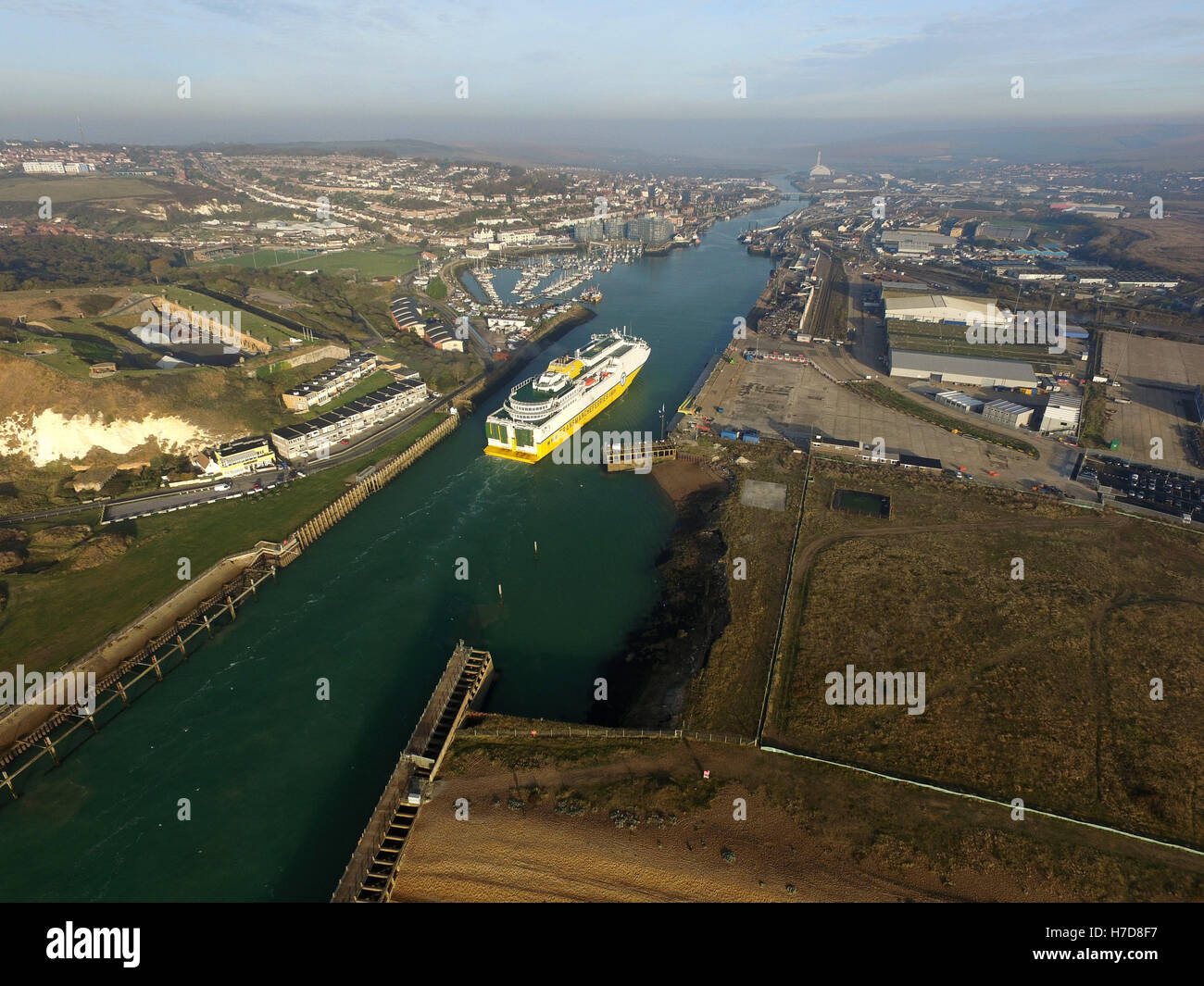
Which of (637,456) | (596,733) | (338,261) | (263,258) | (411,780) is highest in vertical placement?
(263,258)

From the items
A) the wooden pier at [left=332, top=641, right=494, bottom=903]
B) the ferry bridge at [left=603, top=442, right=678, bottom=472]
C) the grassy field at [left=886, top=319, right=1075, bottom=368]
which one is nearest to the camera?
the wooden pier at [left=332, top=641, right=494, bottom=903]

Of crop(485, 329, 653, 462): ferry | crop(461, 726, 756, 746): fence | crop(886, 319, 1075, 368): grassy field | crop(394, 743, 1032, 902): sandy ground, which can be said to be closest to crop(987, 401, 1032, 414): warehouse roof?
crop(886, 319, 1075, 368): grassy field

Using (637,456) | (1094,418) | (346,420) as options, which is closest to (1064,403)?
(1094,418)

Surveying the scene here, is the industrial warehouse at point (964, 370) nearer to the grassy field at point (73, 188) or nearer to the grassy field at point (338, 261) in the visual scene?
the grassy field at point (338, 261)

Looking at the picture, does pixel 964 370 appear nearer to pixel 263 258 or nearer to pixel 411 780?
pixel 411 780

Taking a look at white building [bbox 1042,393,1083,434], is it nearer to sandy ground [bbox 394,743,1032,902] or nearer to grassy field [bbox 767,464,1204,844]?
grassy field [bbox 767,464,1204,844]
